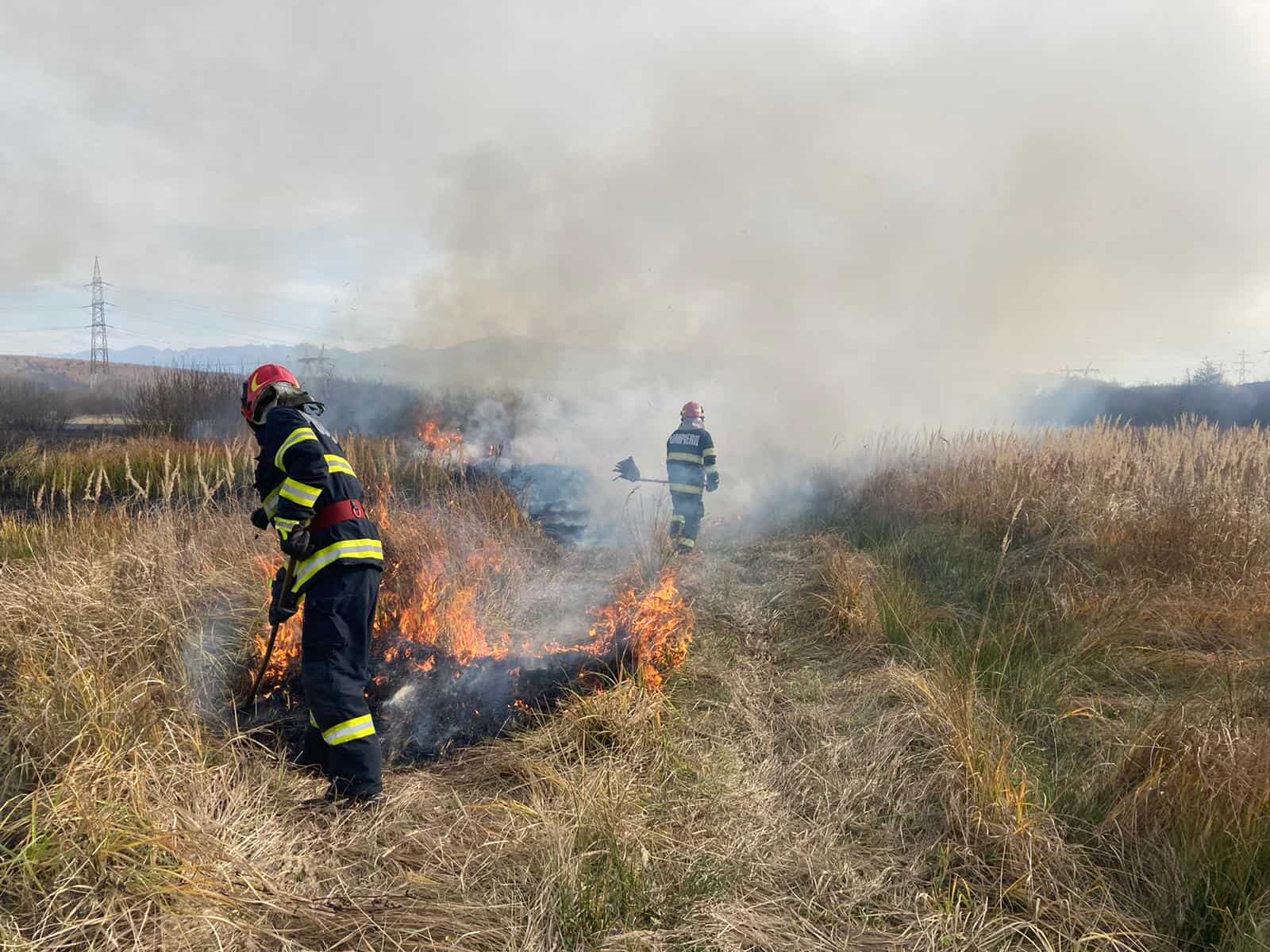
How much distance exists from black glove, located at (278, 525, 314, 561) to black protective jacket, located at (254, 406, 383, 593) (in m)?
0.03

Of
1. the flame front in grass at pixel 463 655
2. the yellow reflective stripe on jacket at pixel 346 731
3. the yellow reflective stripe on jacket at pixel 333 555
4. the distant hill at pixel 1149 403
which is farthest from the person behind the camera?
the distant hill at pixel 1149 403

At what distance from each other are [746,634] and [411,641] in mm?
2766

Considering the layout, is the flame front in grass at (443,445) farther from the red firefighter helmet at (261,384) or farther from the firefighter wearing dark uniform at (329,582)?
the firefighter wearing dark uniform at (329,582)

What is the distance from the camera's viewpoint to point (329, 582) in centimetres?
358

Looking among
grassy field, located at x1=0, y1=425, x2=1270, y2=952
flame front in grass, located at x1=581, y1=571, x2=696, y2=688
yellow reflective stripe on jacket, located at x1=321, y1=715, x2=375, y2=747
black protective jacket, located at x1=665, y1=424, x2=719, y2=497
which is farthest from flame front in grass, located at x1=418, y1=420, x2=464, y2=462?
yellow reflective stripe on jacket, located at x1=321, y1=715, x2=375, y2=747

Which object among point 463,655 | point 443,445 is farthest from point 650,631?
point 443,445

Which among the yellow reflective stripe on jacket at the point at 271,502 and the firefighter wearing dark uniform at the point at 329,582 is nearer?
the firefighter wearing dark uniform at the point at 329,582

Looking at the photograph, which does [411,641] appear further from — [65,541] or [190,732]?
[65,541]

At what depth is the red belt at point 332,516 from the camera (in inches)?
143

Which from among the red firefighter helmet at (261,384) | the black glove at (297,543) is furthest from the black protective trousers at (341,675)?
the red firefighter helmet at (261,384)

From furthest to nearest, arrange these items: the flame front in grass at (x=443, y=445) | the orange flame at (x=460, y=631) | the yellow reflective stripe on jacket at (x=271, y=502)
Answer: the flame front in grass at (x=443, y=445)
the orange flame at (x=460, y=631)
the yellow reflective stripe on jacket at (x=271, y=502)

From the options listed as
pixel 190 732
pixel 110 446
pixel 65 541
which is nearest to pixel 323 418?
pixel 110 446

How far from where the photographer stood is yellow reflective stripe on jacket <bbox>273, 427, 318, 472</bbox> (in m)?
3.59

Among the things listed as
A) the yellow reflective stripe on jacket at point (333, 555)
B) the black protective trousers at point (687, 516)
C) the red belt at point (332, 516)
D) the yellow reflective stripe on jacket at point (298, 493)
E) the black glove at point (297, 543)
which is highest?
the yellow reflective stripe on jacket at point (298, 493)
